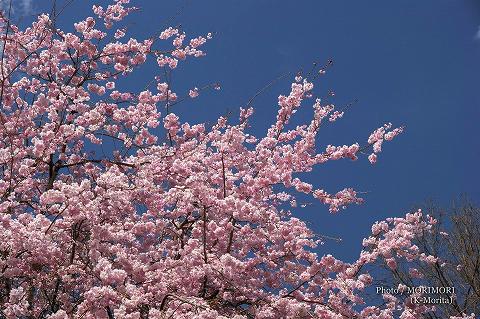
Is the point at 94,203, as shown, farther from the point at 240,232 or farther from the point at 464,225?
the point at 464,225

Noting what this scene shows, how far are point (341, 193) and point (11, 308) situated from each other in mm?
5577

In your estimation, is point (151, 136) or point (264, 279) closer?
point (264, 279)

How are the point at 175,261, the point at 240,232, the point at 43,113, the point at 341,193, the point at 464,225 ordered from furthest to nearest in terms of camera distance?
the point at 464,225, the point at 341,193, the point at 43,113, the point at 240,232, the point at 175,261

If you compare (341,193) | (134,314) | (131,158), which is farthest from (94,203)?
(341,193)

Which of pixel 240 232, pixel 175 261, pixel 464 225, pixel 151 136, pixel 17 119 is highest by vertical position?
pixel 464 225

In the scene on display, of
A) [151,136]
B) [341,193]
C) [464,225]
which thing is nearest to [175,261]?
[151,136]

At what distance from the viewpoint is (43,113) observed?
325 inches

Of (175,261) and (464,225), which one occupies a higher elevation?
(464,225)

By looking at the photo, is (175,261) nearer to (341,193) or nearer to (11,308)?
(11,308)

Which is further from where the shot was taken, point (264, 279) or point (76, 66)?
point (76, 66)

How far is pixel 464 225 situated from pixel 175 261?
1327 cm

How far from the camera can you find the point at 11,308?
17.9ft

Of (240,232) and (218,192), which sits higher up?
(218,192)

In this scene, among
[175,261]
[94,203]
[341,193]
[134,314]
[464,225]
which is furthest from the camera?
[464,225]
